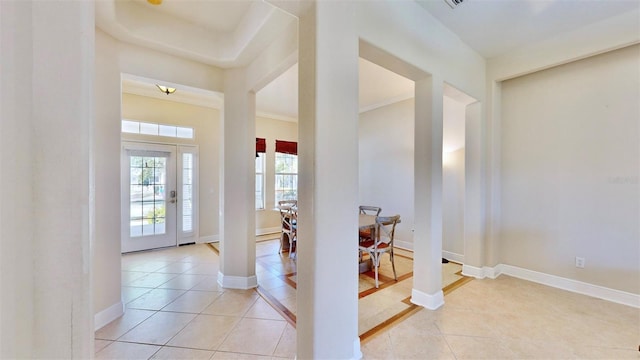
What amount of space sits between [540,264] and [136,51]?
17.7 feet

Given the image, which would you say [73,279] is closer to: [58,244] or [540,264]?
[58,244]

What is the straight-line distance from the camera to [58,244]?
519 millimetres

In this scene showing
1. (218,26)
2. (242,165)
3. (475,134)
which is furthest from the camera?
(475,134)

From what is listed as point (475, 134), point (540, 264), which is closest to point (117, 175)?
point (475, 134)

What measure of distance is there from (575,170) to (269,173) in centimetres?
534

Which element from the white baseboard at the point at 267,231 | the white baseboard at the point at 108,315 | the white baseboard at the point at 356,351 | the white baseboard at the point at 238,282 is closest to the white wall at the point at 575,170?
the white baseboard at the point at 356,351

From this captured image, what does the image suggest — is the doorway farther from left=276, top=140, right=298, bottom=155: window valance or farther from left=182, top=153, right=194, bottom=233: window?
left=276, top=140, right=298, bottom=155: window valance

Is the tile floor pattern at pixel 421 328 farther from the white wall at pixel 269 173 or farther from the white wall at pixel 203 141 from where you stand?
the white wall at pixel 269 173

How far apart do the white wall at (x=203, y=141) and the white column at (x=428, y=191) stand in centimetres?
425

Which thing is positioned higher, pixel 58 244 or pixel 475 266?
pixel 58 244

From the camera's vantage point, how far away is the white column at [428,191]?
94.3 inches

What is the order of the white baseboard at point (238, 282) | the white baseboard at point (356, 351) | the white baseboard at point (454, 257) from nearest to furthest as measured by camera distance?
1. the white baseboard at point (356, 351)
2. the white baseboard at point (238, 282)
3. the white baseboard at point (454, 257)

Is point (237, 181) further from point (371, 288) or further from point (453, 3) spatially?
point (453, 3)

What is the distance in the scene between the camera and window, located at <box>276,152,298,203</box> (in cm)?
607
